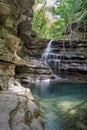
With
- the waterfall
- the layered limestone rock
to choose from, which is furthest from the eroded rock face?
the waterfall

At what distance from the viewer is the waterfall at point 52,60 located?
626 inches

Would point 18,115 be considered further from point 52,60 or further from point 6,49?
point 52,60

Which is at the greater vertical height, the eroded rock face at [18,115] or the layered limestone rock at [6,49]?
the layered limestone rock at [6,49]

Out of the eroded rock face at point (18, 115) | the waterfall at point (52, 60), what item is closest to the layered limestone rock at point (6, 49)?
the eroded rock face at point (18, 115)

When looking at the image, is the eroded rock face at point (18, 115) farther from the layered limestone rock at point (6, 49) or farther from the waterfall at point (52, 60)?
the waterfall at point (52, 60)

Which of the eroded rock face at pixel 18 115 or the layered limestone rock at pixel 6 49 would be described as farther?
the layered limestone rock at pixel 6 49

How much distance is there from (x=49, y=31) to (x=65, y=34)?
24.9 ft

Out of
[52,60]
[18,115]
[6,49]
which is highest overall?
[6,49]

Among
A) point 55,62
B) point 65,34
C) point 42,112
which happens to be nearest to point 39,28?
point 65,34

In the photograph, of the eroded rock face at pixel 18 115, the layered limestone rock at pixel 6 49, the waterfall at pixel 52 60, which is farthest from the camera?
the waterfall at pixel 52 60

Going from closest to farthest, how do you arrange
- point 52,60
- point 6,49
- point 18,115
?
→ point 18,115 → point 6,49 → point 52,60

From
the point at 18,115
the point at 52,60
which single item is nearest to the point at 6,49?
the point at 18,115

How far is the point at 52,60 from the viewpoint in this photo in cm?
1634

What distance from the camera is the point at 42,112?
653 cm
